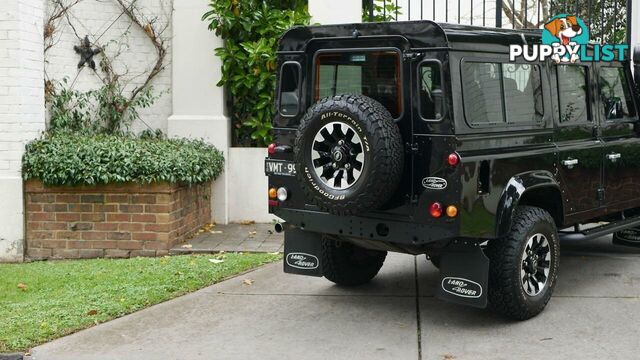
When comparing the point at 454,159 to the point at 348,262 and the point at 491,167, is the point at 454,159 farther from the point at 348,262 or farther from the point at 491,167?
the point at 348,262

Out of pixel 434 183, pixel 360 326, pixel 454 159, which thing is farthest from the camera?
pixel 360 326

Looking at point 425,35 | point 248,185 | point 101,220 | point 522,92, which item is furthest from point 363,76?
point 248,185

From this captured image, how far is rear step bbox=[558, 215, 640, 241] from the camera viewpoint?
7.19 m

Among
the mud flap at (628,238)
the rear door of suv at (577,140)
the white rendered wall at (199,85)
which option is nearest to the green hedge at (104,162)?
the white rendered wall at (199,85)

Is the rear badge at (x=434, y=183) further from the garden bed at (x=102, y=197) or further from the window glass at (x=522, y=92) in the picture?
the garden bed at (x=102, y=197)

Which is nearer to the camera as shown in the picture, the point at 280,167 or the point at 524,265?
the point at 524,265

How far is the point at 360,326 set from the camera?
6129 mm

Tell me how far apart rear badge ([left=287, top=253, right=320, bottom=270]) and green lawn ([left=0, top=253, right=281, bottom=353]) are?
1.02 m

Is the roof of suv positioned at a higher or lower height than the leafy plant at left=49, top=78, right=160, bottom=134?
higher

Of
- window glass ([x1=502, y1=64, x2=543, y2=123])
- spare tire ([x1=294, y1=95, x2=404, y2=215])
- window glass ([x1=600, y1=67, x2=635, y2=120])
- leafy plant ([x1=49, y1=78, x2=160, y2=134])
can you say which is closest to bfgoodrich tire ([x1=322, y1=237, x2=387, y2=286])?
spare tire ([x1=294, y1=95, x2=404, y2=215])

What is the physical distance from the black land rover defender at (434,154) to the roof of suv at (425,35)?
10 millimetres

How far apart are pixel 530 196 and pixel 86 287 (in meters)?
3.85

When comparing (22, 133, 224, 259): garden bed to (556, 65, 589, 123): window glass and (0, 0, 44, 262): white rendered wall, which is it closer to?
(0, 0, 44, 262): white rendered wall

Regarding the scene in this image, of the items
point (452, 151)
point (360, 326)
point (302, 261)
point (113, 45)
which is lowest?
point (360, 326)
